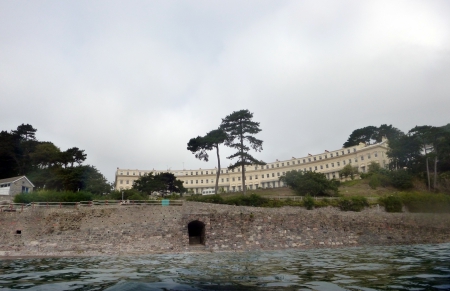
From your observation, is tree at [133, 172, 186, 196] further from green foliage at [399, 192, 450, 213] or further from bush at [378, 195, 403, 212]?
green foliage at [399, 192, 450, 213]

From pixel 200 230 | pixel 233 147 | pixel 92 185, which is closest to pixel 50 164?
pixel 92 185

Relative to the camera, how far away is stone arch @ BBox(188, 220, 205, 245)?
2661 centimetres

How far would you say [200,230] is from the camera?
28062 millimetres

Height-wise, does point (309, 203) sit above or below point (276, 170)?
below

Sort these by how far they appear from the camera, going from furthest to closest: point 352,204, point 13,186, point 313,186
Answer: point 313,186, point 13,186, point 352,204

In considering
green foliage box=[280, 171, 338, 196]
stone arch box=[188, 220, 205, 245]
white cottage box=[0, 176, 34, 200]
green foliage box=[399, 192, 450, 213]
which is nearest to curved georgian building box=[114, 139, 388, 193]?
green foliage box=[280, 171, 338, 196]

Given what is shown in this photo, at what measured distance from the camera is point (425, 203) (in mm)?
32781

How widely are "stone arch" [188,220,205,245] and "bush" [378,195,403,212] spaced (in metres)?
18.1

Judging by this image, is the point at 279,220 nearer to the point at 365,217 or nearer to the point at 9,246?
the point at 365,217

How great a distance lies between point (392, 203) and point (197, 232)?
1908cm

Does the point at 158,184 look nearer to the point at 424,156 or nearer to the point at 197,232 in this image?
the point at 197,232

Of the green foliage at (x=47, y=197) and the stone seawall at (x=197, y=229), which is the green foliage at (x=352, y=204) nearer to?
the stone seawall at (x=197, y=229)

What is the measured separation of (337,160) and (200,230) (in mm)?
57898

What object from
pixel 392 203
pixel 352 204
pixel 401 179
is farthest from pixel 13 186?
pixel 401 179
